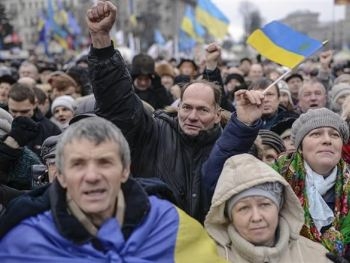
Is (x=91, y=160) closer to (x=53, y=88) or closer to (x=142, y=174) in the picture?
(x=142, y=174)

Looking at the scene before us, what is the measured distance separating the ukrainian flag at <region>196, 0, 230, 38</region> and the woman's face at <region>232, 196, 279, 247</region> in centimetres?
1359

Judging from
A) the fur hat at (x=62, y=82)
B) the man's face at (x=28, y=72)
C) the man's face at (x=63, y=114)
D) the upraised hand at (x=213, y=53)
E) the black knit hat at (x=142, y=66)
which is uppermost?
the upraised hand at (x=213, y=53)

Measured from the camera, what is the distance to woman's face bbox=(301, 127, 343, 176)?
145 inches

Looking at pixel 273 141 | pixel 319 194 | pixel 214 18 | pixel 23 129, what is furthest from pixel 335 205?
pixel 214 18

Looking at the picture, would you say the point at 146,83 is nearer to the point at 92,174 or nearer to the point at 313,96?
the point at 313,96

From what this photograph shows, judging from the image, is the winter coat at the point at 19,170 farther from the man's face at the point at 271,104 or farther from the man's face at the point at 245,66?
the man's face at the point at 245,66

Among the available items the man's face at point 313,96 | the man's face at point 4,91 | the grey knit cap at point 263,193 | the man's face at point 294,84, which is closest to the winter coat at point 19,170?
the grey knit cap at point 263,193

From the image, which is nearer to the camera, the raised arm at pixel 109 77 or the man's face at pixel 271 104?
the raised arm at pixel 109 77

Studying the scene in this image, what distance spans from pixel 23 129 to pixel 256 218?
59.1 inches

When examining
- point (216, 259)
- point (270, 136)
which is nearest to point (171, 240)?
point (216, 259)

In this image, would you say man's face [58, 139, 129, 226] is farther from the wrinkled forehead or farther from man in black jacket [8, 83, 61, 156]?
man in black jacket [8, 83, 61, 156]

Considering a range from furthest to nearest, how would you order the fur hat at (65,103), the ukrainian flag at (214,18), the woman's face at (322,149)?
1. the ukrainian flag at (214,18)
2. the fur hat at (65,103)
3. the woman's face at (322,149)

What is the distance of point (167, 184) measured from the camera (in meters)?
3.61

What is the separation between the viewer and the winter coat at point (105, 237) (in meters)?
2.61
